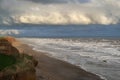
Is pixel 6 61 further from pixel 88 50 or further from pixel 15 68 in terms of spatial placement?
pixel 88 50

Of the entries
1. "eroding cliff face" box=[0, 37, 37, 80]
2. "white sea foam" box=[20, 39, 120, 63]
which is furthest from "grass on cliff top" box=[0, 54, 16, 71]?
"white sea foam" box=[20, 39, 120, 63]

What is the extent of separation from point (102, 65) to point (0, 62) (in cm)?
2032

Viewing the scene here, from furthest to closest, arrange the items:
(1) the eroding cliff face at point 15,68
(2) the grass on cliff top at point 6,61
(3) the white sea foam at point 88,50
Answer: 1. (3) the white sea foam at point 88,50
2. (2) the grass on cliff top at point 6,61
3. (1) the eroding cliff face at point 15,68

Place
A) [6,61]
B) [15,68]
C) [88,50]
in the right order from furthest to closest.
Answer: [88,50] < [6,61] < [15,68]

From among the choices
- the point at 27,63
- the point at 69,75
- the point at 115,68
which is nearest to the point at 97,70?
the point at 115,68

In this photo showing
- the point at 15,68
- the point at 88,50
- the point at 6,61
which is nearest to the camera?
the point at 15,68

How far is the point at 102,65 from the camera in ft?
115

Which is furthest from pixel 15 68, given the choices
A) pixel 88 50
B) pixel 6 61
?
pixel 88 50

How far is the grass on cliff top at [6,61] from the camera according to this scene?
15.8 metres

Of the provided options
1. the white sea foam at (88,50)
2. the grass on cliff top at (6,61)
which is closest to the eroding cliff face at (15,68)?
the grass on cliff top at (6,61)

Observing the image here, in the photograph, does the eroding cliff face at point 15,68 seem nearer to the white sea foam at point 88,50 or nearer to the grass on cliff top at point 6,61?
the grass on cliff top at point 6,61

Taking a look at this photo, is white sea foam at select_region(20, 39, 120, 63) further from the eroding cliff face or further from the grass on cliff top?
the grass on cliff top

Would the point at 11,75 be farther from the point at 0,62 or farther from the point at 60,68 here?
the point at 60,68

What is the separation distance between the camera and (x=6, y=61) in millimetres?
16266
